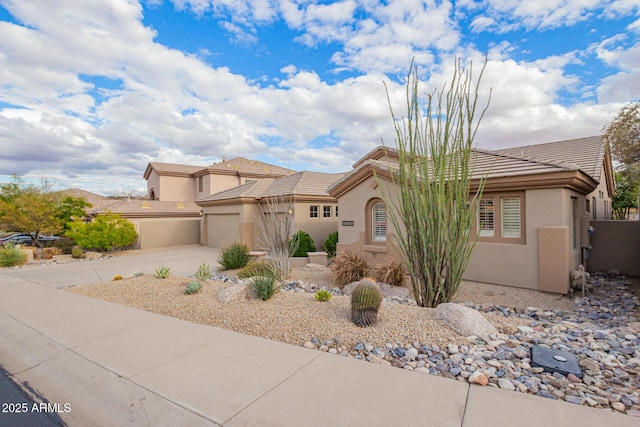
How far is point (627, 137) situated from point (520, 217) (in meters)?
17.2

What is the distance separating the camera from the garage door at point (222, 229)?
66.7ft

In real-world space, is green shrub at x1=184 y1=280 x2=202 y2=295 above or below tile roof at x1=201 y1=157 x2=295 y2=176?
below

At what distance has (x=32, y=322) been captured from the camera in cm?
684

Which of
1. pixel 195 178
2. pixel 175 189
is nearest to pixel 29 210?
pixel 175 189

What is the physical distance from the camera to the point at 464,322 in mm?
5168

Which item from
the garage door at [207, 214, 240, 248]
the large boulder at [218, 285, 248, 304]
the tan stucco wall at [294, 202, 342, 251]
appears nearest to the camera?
the large boulder at [218, 285, 248, 304]

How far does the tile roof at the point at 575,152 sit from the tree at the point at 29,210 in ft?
81.6

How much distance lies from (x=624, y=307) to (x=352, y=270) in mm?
7273

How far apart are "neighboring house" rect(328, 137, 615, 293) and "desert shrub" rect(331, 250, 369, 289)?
1.46 m

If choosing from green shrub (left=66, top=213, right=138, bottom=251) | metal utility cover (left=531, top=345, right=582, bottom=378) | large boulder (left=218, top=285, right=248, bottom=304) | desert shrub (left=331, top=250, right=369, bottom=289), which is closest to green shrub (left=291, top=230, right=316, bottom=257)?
desert shrub (left=331, top=250, right=369, bottom=289)

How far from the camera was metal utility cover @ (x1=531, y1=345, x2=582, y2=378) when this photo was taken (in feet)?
12.8

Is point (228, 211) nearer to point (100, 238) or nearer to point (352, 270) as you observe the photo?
point (100, 238)

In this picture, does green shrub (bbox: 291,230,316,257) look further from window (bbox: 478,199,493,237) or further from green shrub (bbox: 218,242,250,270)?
window (bbox: 478,199,493,237)

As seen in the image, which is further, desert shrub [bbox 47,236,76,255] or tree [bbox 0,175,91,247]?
desert shrub [bbox 47,236,76,255]
